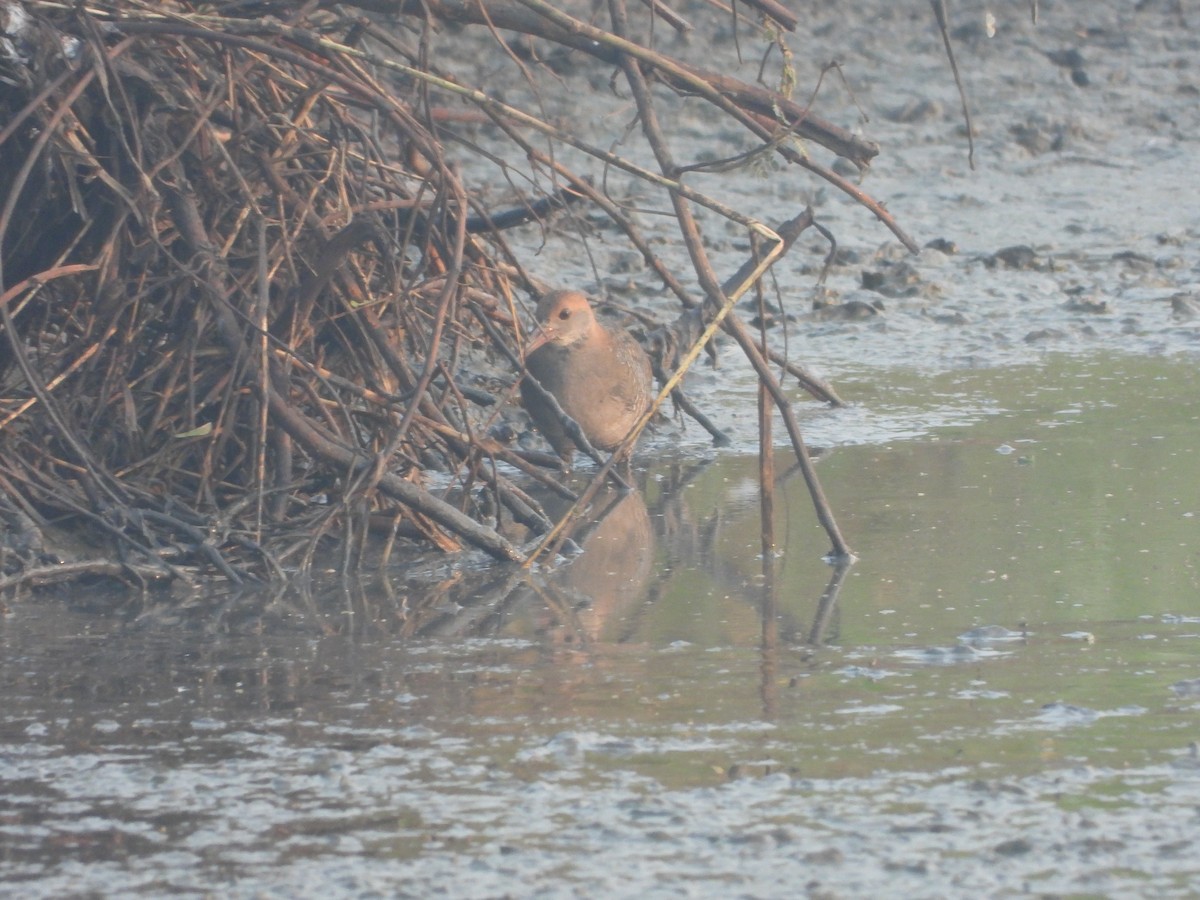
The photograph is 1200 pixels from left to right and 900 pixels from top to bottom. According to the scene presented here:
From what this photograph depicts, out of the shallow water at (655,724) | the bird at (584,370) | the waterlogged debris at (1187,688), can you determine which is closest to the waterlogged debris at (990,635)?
the shallow water at (655,724)

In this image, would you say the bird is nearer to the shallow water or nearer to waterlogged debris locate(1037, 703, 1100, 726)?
the shallow water

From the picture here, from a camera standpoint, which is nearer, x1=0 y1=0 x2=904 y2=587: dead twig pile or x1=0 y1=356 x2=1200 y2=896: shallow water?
x1=0 y1=356 x2=1200 y2=896: shallow water

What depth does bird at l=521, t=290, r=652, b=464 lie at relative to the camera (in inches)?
222

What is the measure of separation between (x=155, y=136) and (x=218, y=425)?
625 mm

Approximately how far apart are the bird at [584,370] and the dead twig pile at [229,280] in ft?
4.09

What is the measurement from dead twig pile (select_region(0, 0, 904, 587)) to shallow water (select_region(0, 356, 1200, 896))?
9.7 inches

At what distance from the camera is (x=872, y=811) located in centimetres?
254

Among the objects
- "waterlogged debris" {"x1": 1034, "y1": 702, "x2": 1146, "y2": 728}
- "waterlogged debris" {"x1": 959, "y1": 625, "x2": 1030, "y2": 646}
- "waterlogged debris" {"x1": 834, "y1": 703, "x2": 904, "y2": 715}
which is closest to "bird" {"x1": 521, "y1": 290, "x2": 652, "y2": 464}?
"waterlogged debris" {"x1": 959, "y1": 625, "x2": 1030, "y2": 646}

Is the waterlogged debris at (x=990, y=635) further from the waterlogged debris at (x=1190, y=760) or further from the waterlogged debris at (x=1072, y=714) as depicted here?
the waterlogged debris at (x=1190, y=760)

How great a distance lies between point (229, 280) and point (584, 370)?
1.72 m

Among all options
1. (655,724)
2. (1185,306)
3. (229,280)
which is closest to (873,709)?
(655,724)

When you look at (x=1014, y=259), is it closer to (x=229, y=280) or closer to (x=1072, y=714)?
(x=229, y=280)

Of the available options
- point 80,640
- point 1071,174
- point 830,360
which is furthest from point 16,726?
point 1071,174

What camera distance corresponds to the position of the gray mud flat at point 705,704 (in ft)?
7.90
